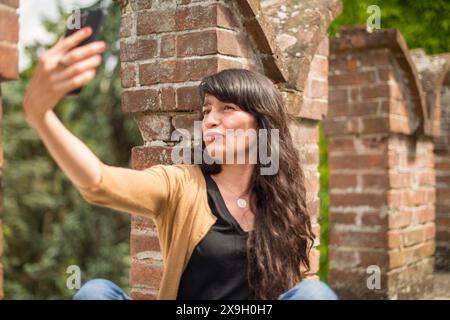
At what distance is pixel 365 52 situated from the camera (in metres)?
4.59

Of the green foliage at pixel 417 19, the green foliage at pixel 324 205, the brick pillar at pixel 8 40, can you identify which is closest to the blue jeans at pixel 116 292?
the brick pillar at pixel 8 40

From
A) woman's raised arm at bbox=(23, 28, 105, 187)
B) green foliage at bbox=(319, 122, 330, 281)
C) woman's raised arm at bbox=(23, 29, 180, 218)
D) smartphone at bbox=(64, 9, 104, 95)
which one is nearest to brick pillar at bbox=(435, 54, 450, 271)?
green foliage at bbox=(319, 122, 330, 281)

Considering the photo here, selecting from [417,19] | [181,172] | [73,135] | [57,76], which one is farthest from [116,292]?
[417,19]

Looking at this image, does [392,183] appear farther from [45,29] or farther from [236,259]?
[45,29]

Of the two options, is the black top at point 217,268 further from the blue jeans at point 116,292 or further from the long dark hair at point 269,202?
the blue jeans at point 116,292

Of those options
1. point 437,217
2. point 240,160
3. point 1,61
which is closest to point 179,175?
point 240,160

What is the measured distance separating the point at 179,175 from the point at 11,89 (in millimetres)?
7723

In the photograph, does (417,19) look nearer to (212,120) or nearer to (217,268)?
(212,120)

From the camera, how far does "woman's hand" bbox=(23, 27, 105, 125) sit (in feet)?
4.92

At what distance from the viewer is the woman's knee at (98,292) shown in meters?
1.87

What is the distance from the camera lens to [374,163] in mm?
4512

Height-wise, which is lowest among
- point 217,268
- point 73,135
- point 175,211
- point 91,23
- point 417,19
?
point 217,268

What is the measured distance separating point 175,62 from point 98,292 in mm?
1180

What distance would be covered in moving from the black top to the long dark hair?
3 centimetres
